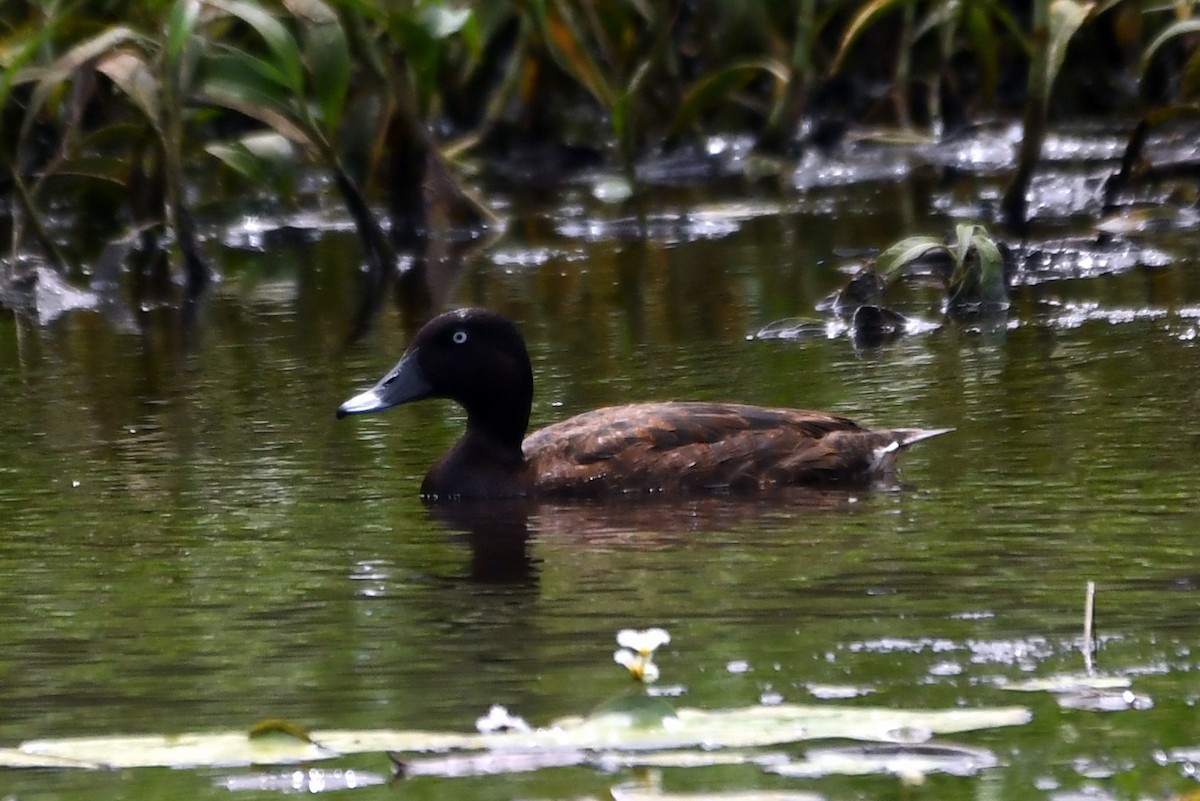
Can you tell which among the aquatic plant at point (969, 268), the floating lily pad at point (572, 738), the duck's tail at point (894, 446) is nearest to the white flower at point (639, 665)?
the floating lily pad at point (572, 738)

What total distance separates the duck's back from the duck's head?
1.31ft

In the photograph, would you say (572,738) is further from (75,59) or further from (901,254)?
(75,59)

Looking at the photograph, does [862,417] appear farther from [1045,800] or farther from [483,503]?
[1045,800]

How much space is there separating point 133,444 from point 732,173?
10467 millimetres

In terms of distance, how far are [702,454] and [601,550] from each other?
3.77 ft

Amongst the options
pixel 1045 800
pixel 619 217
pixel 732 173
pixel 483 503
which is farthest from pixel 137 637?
pixel 732 173

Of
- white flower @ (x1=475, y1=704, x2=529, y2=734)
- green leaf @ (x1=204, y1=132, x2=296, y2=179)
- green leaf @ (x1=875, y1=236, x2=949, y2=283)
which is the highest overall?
green leaf @ (x1=204, y1=132, x2=296, y2=179)

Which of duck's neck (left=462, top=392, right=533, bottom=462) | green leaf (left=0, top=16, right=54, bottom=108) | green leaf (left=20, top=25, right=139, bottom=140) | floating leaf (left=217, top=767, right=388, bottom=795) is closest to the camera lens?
floating leaf (left=217, top=767, right=388, bottom=795)

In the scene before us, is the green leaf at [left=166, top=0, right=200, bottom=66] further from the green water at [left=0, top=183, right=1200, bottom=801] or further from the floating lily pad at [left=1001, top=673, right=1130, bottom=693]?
the floating lily pad at [left=1001, top=673, right=1130, bottom=693]

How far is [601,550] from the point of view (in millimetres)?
7395

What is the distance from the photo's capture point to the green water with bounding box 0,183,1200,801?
5.32m

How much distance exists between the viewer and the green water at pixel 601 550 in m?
5.32

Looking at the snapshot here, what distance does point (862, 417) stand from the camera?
9.19 metres

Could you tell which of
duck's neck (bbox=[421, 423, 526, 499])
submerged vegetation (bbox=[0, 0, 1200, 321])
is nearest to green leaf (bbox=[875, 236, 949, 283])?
submerged vegetation (bbox=[0, 0, 1200, 321])
